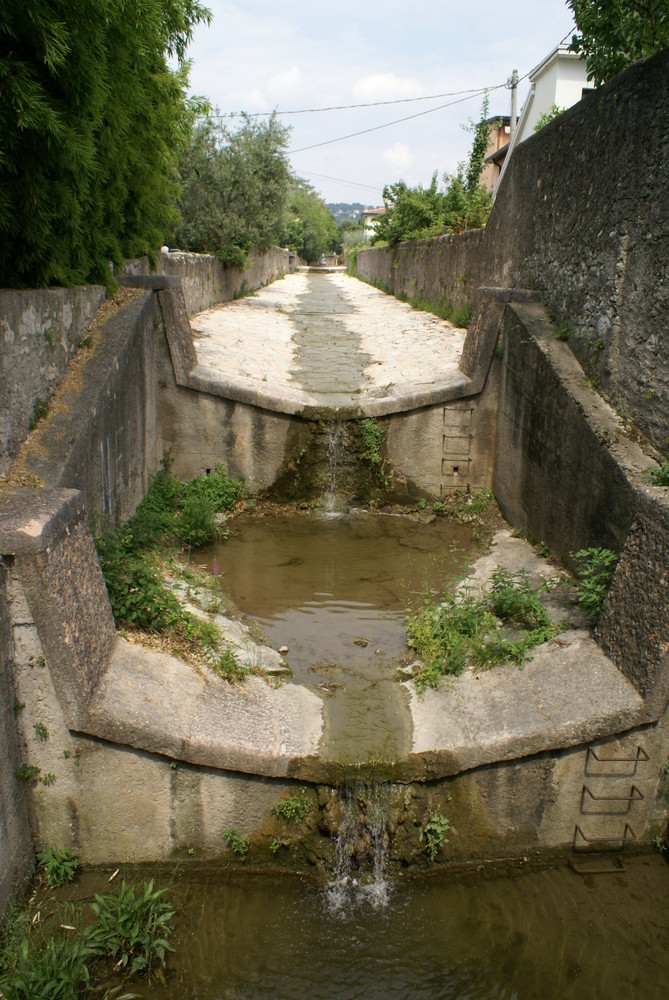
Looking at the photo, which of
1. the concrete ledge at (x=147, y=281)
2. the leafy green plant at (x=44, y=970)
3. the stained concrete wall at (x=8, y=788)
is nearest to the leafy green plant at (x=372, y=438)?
the concrete ledge at (x=147, y=281)

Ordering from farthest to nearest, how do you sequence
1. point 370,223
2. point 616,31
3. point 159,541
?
point 370,223 → point 159,541 → point 616,31

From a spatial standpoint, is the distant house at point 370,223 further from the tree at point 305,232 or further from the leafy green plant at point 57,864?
the leafy green plant at point 57,864

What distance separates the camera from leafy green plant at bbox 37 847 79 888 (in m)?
4.22

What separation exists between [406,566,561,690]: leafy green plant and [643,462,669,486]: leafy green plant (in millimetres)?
1168

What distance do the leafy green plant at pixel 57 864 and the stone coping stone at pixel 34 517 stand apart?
1801 millimetres

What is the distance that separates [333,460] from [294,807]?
4814 mm

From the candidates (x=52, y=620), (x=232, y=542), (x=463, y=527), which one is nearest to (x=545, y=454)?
(x=463, y=527)

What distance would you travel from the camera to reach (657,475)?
491 cm

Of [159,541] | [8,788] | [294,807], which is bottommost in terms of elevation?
[294,807]

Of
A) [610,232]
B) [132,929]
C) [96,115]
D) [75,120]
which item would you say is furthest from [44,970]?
[610,232]

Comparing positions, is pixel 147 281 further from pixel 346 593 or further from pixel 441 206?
pixel 441 206

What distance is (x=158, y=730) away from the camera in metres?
4.23

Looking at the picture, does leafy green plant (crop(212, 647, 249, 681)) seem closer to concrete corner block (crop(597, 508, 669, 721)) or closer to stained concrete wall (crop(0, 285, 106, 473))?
stained concrete wall (crop(0, 285, 106, 473))

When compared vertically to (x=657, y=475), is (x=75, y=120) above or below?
above
